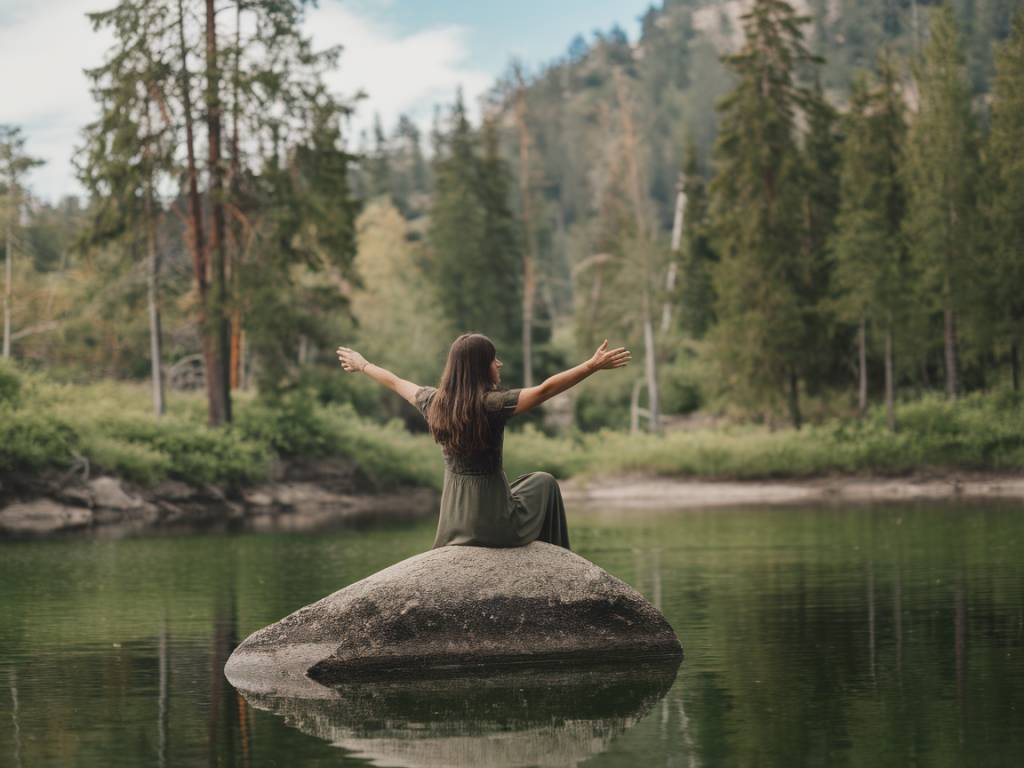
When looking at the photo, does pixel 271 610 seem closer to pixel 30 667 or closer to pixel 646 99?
pixel 30 667

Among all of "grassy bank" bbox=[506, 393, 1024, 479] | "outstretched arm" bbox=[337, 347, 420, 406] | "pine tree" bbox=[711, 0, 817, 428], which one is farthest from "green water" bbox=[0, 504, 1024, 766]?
"pine tree" bbox=[711, 0, 817, 428]

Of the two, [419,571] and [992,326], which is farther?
[992,326]

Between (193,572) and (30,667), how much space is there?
355 inches

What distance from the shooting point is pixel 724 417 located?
57.6m

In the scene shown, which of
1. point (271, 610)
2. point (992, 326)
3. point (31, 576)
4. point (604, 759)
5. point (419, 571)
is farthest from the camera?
point (992, 326)

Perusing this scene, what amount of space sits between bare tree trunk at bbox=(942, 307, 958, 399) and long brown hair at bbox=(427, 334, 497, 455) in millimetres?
38946

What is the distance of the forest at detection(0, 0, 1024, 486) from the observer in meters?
39.6

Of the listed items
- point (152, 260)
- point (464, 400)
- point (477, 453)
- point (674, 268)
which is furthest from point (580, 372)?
point (674, 268)

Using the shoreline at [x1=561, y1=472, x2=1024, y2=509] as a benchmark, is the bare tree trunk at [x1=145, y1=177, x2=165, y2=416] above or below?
above

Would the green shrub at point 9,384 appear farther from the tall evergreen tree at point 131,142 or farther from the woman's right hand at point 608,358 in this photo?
the woman's right hand at point 608,358

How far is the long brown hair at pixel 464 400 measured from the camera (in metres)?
9.90

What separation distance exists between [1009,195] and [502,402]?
3976 centimetres

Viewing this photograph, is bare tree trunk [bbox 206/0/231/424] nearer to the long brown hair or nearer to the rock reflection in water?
the long brown hair

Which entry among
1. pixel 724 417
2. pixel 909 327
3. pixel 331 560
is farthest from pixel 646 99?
pixel 331 560
